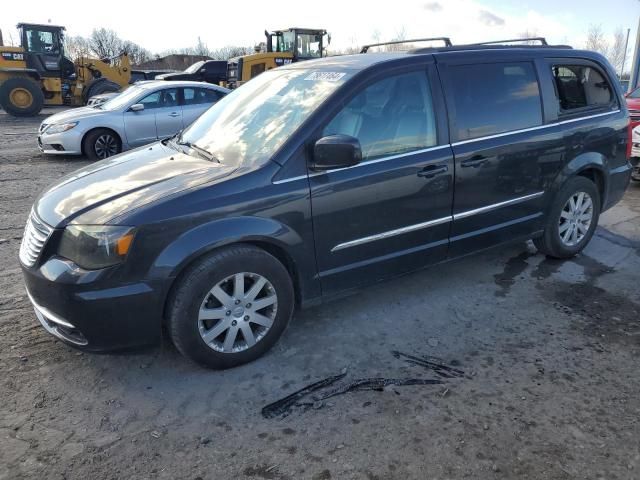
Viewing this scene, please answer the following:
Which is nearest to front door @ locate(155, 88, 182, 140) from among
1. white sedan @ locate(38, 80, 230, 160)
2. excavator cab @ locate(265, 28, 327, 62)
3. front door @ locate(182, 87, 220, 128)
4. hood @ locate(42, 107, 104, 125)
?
white sedan @ locate(38, 80, 230, 160)

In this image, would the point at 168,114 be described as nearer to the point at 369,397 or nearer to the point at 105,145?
the point at 105,145

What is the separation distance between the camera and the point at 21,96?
17.4 metres

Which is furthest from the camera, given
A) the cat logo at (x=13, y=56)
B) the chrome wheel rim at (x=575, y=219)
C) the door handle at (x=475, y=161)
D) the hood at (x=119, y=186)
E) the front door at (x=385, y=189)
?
the cat logo at (x=13, y=56)

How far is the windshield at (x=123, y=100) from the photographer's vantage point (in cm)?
996

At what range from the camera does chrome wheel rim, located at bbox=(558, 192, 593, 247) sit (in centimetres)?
474

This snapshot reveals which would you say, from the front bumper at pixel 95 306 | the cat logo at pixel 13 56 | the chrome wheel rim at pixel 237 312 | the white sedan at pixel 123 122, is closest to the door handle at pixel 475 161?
the chrome wheel rim at pixel 237 312

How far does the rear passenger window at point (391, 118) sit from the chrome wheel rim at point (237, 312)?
1.09 metres

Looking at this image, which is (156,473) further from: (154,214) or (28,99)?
(28,99)

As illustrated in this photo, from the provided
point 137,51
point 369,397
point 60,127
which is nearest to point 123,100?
point 60,127

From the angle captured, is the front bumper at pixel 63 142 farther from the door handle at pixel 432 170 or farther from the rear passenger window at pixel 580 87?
the rear passenger window at pixel 580 87

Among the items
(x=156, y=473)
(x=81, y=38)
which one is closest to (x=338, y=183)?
(x=156, y=473)

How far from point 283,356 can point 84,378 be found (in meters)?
1.21

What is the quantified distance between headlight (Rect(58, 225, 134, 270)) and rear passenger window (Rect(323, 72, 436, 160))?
4.60ft

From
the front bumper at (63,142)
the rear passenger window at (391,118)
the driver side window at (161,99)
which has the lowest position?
the front bumper at (63,142)
